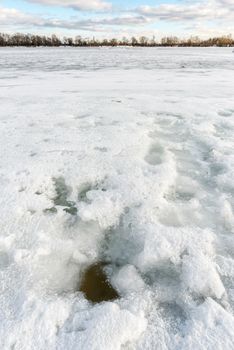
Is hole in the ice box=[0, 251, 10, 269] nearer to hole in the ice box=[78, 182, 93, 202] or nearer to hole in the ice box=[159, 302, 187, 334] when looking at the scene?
hole in the ice box=[78, 182, 93, 202]

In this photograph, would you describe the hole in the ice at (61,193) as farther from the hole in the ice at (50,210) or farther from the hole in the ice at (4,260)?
the hole in the ice at (4,260)

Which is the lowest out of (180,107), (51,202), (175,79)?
(175,79)

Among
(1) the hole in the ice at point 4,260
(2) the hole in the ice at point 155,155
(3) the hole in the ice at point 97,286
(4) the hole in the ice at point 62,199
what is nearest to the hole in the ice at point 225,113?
(2) the hole in the ice at point 155,155

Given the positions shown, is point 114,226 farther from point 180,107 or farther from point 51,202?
point 180,107

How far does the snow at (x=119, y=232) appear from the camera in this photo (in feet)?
5.75

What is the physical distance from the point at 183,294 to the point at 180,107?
4.89 m

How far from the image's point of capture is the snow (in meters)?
1.75

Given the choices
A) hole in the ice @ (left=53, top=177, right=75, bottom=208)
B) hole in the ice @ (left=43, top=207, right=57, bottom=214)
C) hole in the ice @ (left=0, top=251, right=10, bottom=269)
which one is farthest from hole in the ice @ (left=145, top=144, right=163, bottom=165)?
hole in the ice @ (left=0, top=251, right=10, bottom=269)

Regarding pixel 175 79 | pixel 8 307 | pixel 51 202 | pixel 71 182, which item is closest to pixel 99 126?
pixel 71 182

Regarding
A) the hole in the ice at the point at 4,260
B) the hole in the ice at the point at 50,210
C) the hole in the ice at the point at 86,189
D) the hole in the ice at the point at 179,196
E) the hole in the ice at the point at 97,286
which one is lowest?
the hole in the ice at the point at 86,189

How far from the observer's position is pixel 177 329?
175 cm

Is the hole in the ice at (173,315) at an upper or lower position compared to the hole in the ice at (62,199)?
upper

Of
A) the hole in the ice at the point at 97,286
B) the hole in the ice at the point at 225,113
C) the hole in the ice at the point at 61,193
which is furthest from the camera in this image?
the hole in the ice at the point at 225,113

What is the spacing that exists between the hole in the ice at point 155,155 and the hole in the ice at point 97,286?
177 cm
